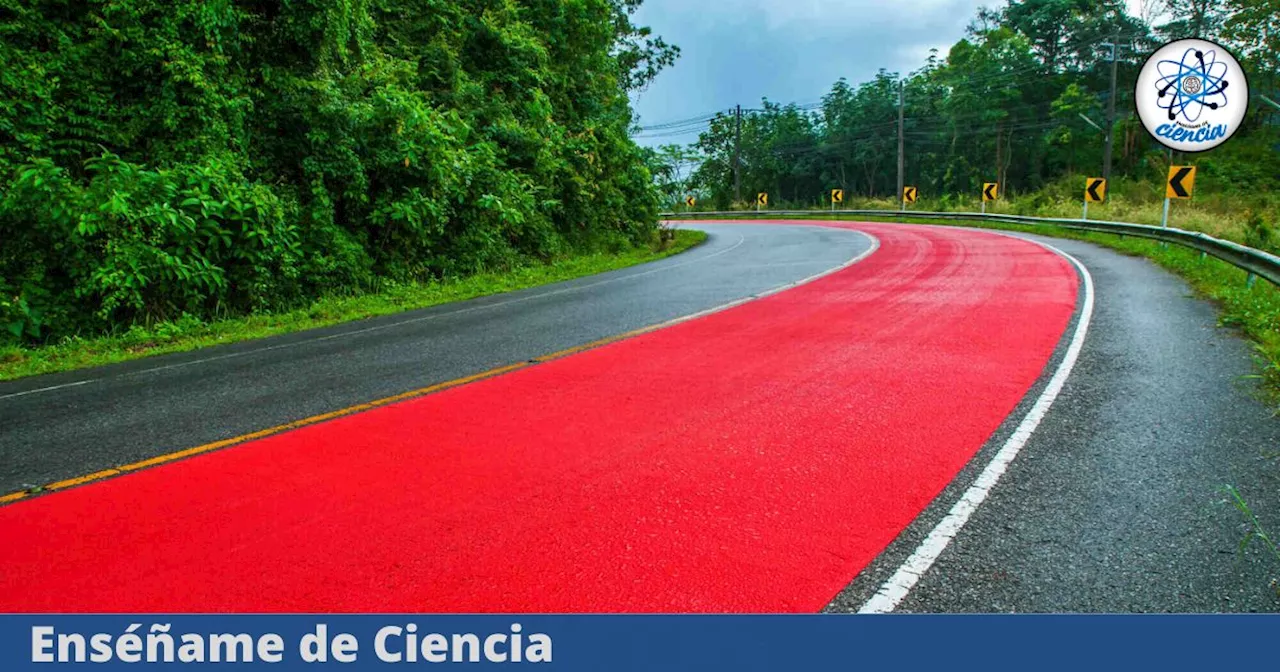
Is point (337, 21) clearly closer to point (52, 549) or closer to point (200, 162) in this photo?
point (200, 162)

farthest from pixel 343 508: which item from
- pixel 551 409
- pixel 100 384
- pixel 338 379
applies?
pixel 100 384

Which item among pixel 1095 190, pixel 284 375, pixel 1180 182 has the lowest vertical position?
pixel 284 375

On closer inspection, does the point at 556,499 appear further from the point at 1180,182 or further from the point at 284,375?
the point at 1180,182

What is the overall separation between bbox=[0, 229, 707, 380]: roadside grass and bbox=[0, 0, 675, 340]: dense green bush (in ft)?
1.55

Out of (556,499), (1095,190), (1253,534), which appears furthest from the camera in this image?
(1095,190)

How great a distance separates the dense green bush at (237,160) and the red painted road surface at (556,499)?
6.80 metres

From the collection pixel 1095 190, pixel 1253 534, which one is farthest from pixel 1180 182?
pixel 1253 534

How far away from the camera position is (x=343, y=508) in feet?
13.8

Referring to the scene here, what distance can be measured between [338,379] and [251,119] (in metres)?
8.11

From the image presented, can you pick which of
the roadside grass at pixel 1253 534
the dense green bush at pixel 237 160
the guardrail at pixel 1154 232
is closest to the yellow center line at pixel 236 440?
the roadside grass at pixel 1253 534

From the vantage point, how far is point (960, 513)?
4082mm

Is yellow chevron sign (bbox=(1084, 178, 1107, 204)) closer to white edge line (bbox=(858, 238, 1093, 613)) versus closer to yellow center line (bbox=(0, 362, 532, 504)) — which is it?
white edge line (bbox=(858, 238, 1093, 613))

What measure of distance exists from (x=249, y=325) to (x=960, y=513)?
33.7 ft

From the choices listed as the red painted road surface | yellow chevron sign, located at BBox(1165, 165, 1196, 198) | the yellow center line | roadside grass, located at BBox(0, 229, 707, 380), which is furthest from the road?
yellow chevron sign, located at BBox(1165, 165, 1196, 198)
